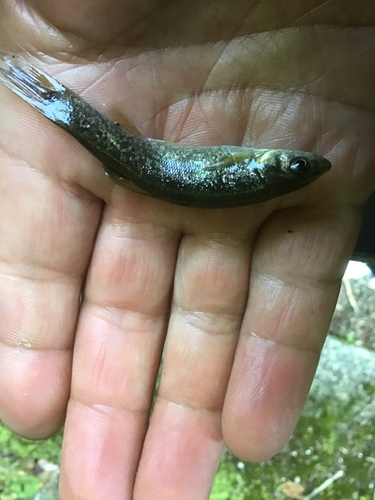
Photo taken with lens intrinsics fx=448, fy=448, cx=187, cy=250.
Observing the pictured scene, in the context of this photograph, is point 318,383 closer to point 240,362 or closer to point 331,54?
point 240,362

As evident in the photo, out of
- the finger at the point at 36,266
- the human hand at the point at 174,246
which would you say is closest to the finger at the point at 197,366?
the human hand at the point at 174,246

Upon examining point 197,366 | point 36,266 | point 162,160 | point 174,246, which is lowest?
point 197,366

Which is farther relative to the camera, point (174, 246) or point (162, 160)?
point (174, 246)

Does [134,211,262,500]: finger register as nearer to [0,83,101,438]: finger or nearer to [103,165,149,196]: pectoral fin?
[103,165,149,196]: pectoral fin

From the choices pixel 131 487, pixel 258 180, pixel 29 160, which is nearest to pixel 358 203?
pixel 258 180

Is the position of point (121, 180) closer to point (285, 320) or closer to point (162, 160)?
point (162, 160)

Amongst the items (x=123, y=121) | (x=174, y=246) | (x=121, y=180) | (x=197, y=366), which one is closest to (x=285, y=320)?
(x=197, y=366)
